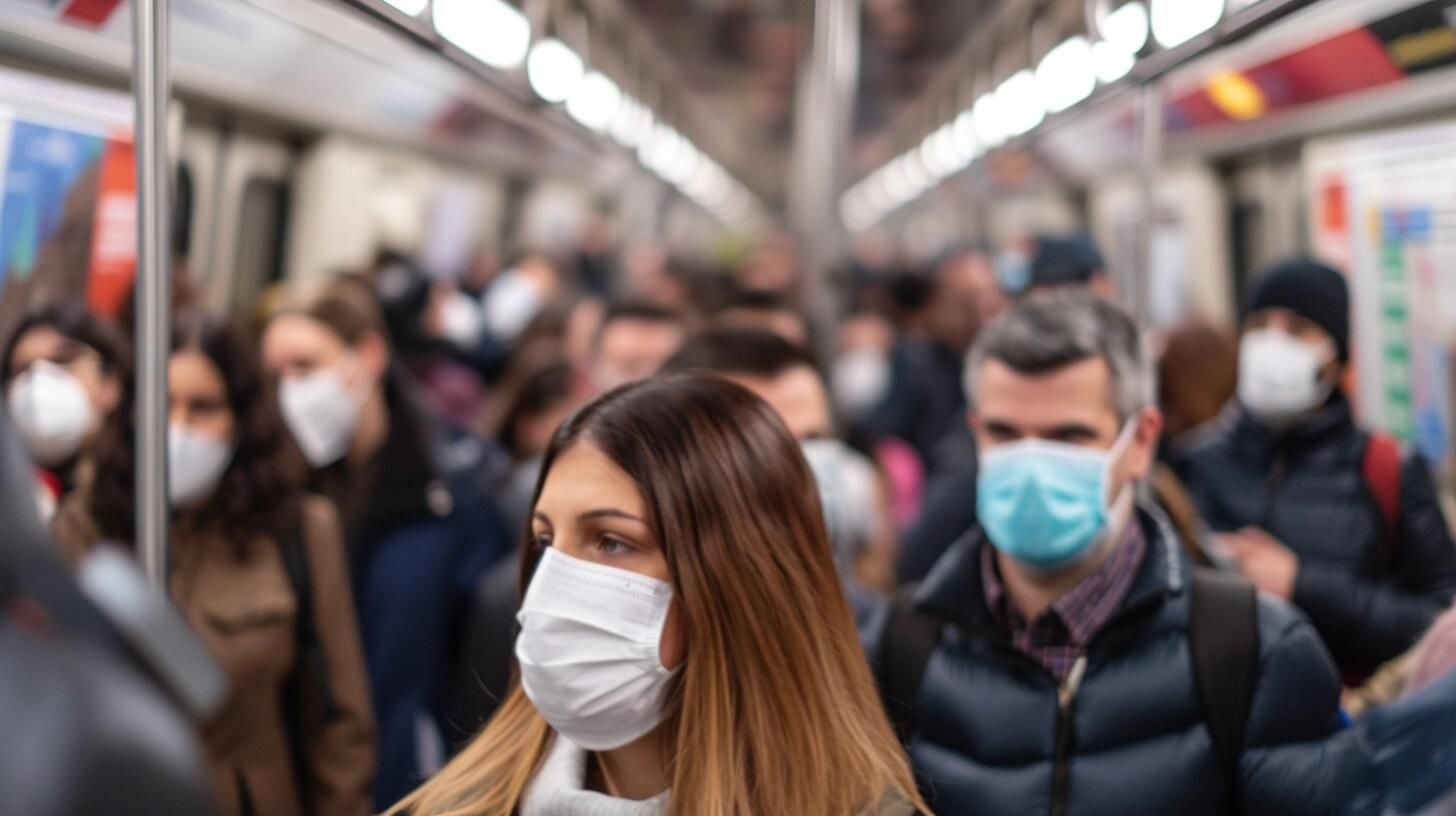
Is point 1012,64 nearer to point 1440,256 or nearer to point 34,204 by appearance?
Answer: point 1440,256

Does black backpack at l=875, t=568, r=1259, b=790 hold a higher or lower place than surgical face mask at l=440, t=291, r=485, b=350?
lower

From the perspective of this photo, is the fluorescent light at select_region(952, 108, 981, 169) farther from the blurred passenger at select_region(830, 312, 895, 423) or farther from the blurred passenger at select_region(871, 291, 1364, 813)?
the blurred passenger at select_region(871, 291, 1364, 813)

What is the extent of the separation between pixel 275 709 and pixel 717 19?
903cm

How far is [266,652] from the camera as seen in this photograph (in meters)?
2.87

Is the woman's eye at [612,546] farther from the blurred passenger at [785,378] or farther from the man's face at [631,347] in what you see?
the man's face at [631,347]

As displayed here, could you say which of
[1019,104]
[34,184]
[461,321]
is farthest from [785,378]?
[461,321]

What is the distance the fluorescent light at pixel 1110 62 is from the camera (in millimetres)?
3037

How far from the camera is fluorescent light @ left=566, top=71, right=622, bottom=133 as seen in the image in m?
4.34

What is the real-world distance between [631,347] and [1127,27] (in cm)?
215

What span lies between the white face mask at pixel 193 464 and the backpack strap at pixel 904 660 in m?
1.66

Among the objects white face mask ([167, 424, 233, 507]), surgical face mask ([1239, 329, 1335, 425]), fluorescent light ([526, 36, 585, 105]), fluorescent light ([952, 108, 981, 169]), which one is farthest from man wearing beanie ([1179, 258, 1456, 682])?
fluorescent light ([952, 108, 981, 169])

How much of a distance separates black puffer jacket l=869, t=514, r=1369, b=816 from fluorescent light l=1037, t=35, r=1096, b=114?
70.2 inches

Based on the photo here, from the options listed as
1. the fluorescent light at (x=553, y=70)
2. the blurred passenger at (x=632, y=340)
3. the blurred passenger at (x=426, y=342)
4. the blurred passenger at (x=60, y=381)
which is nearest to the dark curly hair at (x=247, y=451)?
the blurred passenger at (x=60, y=381)

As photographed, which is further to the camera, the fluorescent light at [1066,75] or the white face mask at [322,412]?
the white face mask at [322,412]
